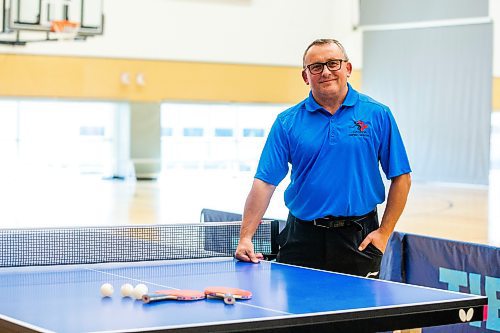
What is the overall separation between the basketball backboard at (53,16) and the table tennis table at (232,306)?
1145cm

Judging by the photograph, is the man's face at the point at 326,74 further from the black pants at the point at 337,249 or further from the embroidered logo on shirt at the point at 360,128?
the black pants at the point at 337,249

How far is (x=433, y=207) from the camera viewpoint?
1697 centimetres

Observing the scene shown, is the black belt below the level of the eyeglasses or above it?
below

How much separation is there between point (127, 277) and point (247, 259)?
70 cm

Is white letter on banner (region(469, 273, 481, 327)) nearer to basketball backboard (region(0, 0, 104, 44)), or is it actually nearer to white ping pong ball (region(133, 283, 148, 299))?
white ping pong ball (region(133, 283, 148, 299))

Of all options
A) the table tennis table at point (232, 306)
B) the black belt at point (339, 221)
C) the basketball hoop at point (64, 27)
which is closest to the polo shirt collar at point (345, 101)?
the black belt at point (339, 221)

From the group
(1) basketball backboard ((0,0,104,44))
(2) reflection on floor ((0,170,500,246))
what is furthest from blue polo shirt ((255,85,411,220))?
(1) basketball backboard ((0,0,104,44))

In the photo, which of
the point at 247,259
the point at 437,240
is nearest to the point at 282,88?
the point at 437,240

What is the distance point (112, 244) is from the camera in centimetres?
511

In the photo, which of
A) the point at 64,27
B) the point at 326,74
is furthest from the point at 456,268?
the point at 64,27

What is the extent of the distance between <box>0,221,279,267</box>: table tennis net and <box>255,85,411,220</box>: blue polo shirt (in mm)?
720

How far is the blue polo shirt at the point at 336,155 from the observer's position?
14.4ft

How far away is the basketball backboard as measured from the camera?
50.3 feet

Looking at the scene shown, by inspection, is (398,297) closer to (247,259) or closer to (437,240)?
(247,259)
